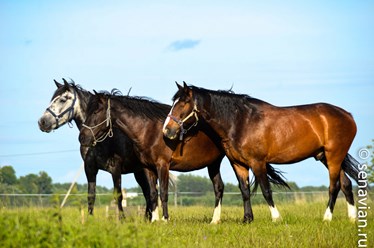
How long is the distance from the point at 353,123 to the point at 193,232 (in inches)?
171

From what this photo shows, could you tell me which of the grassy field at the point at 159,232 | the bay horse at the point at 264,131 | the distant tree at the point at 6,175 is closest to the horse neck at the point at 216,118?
the bay horse at the point at 264,131

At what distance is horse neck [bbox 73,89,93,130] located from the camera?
45.8ft

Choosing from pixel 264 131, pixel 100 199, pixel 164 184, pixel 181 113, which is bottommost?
pixel 100 199

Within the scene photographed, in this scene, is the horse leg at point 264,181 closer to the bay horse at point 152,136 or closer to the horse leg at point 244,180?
the horse leg at point 244,180

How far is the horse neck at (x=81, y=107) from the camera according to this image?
14.0 meters

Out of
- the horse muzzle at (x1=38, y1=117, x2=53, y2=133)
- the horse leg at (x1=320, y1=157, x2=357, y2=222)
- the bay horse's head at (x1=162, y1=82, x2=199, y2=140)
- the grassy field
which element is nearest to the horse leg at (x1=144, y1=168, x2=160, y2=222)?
the grassy field

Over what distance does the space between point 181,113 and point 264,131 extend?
5.40ft

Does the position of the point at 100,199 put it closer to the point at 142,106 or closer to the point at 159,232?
the point at 142,106

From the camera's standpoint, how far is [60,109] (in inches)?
545

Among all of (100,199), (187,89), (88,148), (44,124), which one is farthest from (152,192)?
(44,124)

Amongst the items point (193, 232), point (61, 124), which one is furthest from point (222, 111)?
point (61, 124)

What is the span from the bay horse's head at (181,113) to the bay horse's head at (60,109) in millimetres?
2816

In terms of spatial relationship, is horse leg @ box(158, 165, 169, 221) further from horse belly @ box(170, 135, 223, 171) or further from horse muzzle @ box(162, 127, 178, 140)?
horse muzzle @ box(162, 127, 178, 140)

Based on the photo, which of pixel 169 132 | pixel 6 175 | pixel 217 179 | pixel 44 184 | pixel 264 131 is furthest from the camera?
pixel 44 184
